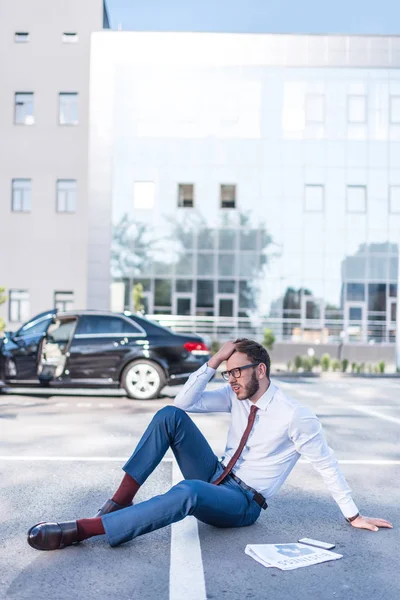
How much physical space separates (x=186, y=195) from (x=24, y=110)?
8780mm

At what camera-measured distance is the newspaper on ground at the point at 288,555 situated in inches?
171

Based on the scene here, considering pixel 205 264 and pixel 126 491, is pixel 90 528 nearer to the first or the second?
pixel 126 491

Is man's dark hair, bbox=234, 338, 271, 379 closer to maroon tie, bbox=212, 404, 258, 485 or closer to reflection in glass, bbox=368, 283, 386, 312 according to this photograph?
maroon tie, bbox=212, 404, 258, 485

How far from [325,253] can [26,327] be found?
84.8ft

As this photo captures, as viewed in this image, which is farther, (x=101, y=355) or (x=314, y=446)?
(x=101, y=355)

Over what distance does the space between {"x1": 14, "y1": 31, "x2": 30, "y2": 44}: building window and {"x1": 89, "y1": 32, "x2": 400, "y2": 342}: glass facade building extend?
346cm

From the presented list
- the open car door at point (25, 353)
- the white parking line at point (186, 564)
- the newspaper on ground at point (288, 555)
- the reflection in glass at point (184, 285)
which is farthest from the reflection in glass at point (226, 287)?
the newspaper on ground at point (288, 555)

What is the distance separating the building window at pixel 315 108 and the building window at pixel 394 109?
3.20m

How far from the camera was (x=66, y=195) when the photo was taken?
3850cm

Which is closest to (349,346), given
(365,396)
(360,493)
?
(365,396)

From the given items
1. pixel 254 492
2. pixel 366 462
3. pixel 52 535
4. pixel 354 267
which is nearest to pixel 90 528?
pixel 52 535

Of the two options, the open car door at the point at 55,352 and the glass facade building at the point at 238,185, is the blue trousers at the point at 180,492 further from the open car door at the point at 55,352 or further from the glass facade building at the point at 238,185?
the glass facade building at the point at 238,185

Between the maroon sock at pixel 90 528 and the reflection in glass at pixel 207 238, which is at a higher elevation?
A: the reflection in glass at pixel 207 238

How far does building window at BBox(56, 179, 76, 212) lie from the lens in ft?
126
